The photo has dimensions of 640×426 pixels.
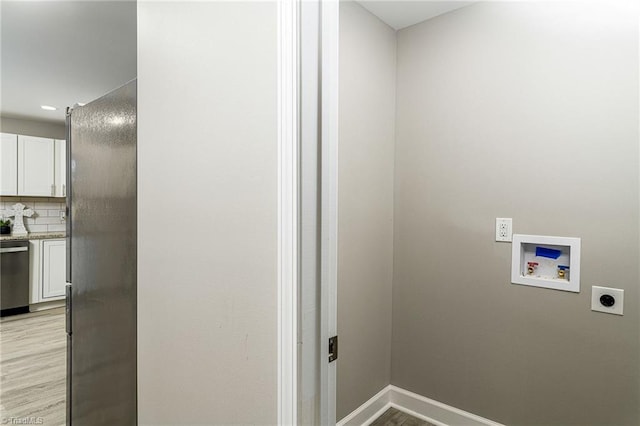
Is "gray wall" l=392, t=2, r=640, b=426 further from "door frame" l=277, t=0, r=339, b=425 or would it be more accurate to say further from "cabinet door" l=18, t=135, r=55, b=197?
"cabinet door" l=18, t=135, r=55, b=197

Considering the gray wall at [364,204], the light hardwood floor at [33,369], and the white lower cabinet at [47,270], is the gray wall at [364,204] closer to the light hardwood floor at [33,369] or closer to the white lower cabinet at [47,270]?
the light hardwood floor at [33,369]

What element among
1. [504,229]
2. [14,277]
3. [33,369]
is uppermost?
[504,229]

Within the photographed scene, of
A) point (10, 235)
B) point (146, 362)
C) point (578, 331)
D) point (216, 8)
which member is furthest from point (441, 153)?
point (10, 235)

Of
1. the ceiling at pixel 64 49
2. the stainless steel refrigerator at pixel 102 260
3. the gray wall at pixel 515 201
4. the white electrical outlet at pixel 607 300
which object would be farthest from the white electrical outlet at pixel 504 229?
the ceiling at pixel 64 49

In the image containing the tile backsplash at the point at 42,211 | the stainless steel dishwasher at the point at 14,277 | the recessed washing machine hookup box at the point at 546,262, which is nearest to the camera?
the recessed washing machine hookup box at the point at 546,262

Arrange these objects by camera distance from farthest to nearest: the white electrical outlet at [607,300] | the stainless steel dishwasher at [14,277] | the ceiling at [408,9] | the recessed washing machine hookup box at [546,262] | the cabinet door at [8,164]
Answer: the cabinet door at [8,164] → the stainless steel dishwasher at [14,277] → the ceiling at [408,9] → the recessed washing machine hookup box at [546,262] → the white electrical outlet at [607,300]

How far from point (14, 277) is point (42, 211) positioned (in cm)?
122

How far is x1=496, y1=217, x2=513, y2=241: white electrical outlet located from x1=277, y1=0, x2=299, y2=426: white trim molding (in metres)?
1.58

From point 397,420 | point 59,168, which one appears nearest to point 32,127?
point 59,168

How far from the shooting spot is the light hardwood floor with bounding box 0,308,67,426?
244 centimetres

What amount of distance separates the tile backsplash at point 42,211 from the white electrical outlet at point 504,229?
5.80 meters

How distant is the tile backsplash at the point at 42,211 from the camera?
500 centimetres

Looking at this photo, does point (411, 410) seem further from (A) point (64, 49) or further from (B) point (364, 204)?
(A) point (64, 49)

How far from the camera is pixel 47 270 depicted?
4.75 m
